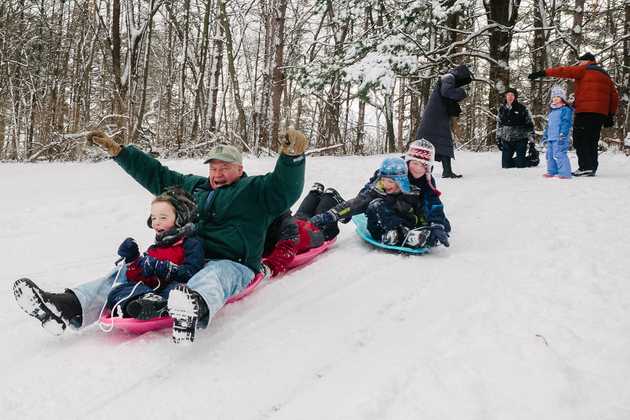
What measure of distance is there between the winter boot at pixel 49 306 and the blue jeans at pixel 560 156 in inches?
265

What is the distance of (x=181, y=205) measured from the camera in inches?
100

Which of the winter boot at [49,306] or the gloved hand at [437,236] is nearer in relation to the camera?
the winter boot at [49,306]

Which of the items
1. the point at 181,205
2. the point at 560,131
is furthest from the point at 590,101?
the point at 181,205

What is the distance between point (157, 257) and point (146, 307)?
0.38 metres

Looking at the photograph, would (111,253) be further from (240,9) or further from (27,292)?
(240,9)

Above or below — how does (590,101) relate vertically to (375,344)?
above

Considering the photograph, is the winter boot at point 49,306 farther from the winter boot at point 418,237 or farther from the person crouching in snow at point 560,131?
the person crouching in snow at point 560,131

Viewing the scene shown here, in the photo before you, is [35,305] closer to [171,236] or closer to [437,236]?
[171,236]

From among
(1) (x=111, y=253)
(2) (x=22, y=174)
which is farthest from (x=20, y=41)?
(1) (x=111, y=253)

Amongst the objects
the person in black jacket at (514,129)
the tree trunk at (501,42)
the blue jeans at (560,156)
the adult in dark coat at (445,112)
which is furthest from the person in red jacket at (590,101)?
the tree trunk at (501,42)

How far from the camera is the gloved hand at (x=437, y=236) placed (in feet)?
11.8

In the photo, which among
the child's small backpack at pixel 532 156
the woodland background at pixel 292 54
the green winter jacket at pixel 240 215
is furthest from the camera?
the woodland background at pixel 292 54

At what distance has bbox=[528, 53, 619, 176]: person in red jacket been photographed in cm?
679

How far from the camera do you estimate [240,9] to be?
45.1 ft
